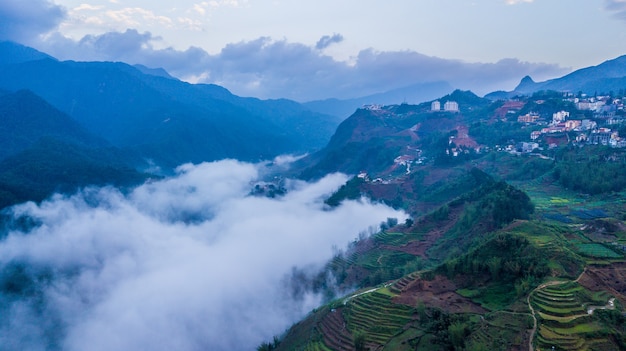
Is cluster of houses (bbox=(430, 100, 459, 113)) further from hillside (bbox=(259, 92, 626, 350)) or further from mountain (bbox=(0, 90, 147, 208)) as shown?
mountain (bbox=(0, 90, 147, 208))

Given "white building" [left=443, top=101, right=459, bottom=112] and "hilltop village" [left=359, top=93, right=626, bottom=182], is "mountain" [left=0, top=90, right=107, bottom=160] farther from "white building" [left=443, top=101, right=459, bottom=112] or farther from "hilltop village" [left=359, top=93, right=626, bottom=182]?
"white building" [left=443, top=101, right=459, bottom=112]

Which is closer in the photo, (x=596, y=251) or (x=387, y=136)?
(x=596, y=251)

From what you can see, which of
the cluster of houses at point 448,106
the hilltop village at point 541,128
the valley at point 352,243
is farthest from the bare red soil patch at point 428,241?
the cluster of houses at point 448,106

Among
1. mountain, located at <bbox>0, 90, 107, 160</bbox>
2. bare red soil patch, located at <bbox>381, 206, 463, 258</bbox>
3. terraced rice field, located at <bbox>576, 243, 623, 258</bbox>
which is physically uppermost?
mountain, located at <bbox>0, 90, 107, 160</bbox>

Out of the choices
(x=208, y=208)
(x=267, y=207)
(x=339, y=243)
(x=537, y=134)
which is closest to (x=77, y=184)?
(x=208, y=208)

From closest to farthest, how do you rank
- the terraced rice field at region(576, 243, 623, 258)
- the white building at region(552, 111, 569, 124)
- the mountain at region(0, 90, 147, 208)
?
the terraced rice field at region(576, 243, 623, 258), the mountain at region(0, 90, 147, 208), the white building at region(552, 111, 569, 124)

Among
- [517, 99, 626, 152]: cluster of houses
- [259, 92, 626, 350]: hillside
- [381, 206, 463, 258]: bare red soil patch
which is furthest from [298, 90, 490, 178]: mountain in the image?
[381, 206, 463, 258]: bare red soil patch

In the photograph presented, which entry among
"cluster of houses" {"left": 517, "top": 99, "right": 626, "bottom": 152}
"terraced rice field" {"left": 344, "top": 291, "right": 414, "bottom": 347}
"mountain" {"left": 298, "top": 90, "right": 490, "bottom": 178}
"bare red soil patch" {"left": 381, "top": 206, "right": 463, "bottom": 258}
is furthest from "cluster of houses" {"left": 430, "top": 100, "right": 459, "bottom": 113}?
"terraced rice field" {"left": 344, "top": 291, "right": 414, "bottom": 347}

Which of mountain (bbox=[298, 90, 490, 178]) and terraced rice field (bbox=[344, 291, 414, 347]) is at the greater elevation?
mountain (bbox=[298, 90, 490, 178])

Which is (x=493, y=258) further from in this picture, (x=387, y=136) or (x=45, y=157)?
(x=387, y=136)

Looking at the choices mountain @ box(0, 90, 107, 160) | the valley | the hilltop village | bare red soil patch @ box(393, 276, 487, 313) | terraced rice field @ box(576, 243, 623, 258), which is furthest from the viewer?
mountain @ box(0, 90, 107, 160)

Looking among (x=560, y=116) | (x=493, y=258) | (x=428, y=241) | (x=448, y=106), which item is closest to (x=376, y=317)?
(x=493, y=258)

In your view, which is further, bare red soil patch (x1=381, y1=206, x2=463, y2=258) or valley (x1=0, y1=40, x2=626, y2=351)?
bare red soil patch (x1=381, y1=206, x2=463, y2=258)

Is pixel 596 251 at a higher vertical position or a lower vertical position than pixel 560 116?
lower
